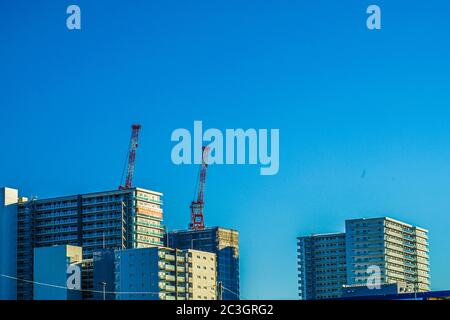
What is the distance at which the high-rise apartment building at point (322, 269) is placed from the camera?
96500 millimetres

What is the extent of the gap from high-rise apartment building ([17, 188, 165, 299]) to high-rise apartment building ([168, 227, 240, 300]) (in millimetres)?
3540

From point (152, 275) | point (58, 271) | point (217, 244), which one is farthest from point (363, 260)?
point (58, 271)

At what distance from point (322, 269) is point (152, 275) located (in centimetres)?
3143

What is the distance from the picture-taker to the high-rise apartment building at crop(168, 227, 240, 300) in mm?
84625

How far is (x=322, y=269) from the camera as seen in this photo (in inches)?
3888

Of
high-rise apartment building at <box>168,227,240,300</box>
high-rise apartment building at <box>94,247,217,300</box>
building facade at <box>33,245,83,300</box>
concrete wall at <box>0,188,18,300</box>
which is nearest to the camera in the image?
high-rise apartment building at <box>94,247,217,300</box>

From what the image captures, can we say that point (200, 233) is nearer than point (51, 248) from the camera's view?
No

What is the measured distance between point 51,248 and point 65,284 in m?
5.16

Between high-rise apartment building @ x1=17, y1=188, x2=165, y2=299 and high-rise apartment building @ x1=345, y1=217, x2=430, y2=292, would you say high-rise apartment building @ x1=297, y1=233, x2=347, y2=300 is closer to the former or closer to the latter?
high-rise apartment building @ x1=345, y1=217, x2=430, y2=292

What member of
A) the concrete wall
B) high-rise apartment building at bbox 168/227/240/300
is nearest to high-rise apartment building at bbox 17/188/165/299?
the concrete wall
